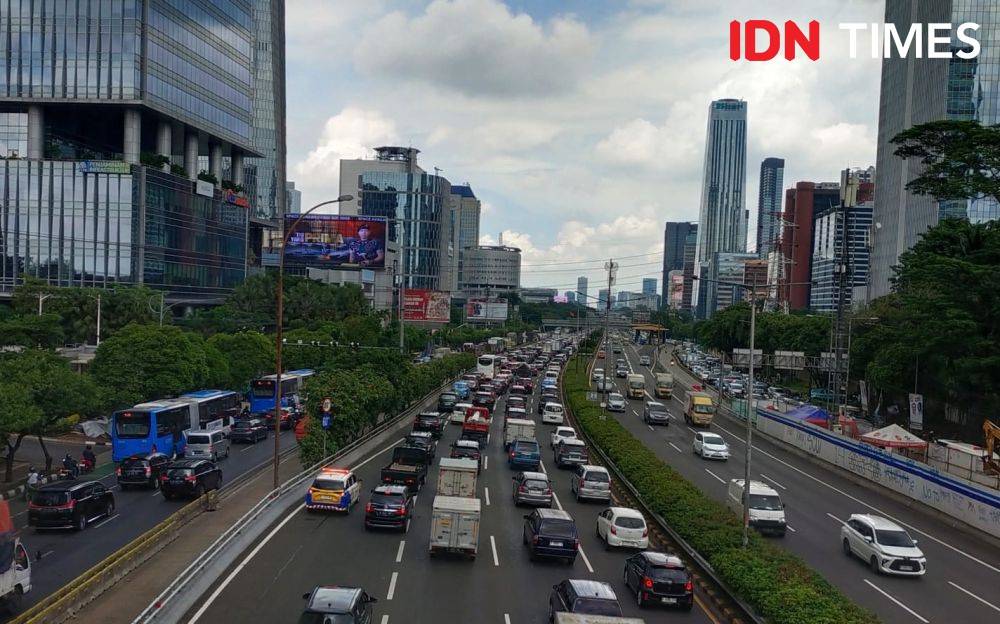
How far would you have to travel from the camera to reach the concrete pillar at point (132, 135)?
93125 mm

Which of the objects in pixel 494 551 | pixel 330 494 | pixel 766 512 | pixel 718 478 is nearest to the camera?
pixel 494 551

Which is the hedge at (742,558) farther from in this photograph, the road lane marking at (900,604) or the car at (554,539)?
the car at (554,539)

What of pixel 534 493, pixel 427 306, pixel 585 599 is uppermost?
pixel 427 306

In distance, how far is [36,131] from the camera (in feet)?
308

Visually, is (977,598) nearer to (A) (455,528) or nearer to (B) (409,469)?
(A) (455,528)

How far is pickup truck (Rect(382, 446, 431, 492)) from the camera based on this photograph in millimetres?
31984

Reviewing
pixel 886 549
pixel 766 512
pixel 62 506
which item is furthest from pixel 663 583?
pixel 62 506

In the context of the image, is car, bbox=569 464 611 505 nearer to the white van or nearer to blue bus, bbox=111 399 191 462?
the white van

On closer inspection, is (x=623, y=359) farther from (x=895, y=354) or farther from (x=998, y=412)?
(x=998, y=412)

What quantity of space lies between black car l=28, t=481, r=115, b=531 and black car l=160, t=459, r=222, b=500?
160 inches

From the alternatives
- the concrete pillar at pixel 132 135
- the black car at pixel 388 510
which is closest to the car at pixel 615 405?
the black car at pixel 388 510

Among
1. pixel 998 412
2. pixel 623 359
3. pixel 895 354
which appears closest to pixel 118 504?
pixel 998 412

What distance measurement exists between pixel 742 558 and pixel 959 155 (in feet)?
109

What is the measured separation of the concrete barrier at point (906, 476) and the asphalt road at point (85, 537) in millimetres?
29839
